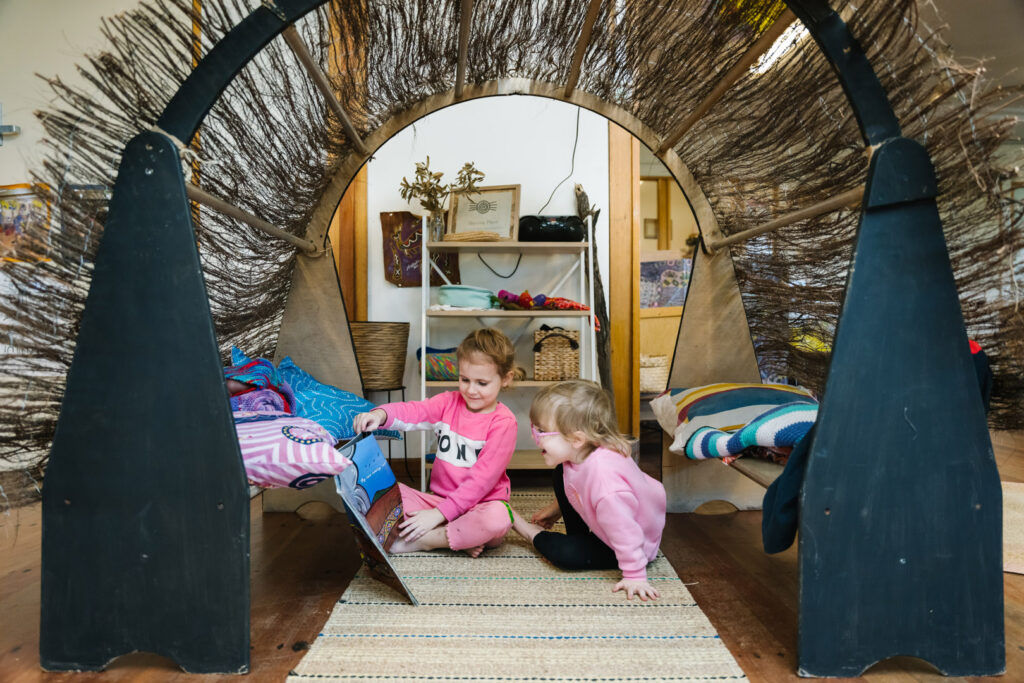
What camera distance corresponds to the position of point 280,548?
66.7 inches

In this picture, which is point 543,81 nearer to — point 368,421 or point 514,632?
point 368,421

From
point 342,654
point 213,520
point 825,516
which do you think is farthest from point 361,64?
point 825,516

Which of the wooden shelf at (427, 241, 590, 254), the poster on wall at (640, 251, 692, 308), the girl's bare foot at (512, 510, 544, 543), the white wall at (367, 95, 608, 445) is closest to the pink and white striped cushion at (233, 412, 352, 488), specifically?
the girl's bare foot at (512, 510, 544, 543)

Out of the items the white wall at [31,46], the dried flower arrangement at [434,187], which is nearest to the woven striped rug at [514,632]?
the dried flower arrangement at [434,187]

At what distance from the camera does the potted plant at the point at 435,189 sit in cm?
266

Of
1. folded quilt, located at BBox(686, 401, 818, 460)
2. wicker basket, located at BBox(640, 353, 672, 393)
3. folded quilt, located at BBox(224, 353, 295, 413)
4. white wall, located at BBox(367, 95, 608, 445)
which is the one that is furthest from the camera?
wicker basket, located at BBox(640, 353, 672, 393)

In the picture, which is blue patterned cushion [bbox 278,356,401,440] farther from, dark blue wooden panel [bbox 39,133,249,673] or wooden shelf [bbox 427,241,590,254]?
wooden shelf [bbox 427,241,590,254]

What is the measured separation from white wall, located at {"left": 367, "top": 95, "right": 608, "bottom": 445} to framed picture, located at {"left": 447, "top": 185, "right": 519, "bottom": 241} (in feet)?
0.64

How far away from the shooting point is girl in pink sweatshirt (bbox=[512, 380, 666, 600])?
134 cm

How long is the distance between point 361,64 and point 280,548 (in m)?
1.32

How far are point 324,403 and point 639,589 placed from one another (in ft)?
3.10

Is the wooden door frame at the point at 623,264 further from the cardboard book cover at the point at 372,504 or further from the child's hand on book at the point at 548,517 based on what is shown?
the cardboard book cover at the point at 372,504

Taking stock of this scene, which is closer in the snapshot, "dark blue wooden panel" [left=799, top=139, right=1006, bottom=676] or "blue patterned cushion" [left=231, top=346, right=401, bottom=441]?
"dark blue wooden panel" [left=799, top=139, right=1006, bottom=676]

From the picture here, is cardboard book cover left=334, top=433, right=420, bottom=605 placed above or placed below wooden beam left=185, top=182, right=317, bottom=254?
below
